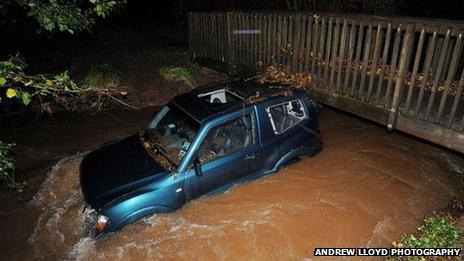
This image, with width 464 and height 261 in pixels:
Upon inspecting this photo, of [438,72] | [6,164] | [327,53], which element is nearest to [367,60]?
[327,53]

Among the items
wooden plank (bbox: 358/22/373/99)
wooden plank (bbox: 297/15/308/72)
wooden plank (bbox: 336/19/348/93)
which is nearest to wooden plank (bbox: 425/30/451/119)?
wooden plank (bbox: 358/22/373/99)

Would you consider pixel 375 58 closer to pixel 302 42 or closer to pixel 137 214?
pixel 302 42

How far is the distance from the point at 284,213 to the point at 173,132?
218 cm

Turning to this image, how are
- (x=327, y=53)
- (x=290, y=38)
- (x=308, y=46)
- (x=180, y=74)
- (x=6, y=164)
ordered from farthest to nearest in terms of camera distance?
(x=180, y=74)
(x=290, y=38)
(x=308, y=46)
(x=327, y=53)
(x=6, y=164)

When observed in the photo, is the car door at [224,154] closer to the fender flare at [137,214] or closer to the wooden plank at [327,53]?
the fender flare at [137,214]

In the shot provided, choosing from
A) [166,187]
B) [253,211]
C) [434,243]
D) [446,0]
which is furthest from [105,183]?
[446,0]

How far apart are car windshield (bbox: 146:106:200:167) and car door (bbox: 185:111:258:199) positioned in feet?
0.91

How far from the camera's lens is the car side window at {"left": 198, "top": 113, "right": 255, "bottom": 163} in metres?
5.13

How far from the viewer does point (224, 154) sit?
5.28 metres

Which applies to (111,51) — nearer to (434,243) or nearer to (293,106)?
(293,106)

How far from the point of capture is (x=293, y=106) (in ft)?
20.0

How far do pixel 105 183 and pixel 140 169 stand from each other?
0.52 metres

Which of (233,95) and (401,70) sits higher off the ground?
(401,70)

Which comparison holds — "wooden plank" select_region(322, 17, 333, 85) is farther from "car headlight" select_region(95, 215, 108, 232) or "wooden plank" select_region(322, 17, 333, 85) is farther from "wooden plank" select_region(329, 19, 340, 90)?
"car headlight" select_region(95, 215, 108, 232)
